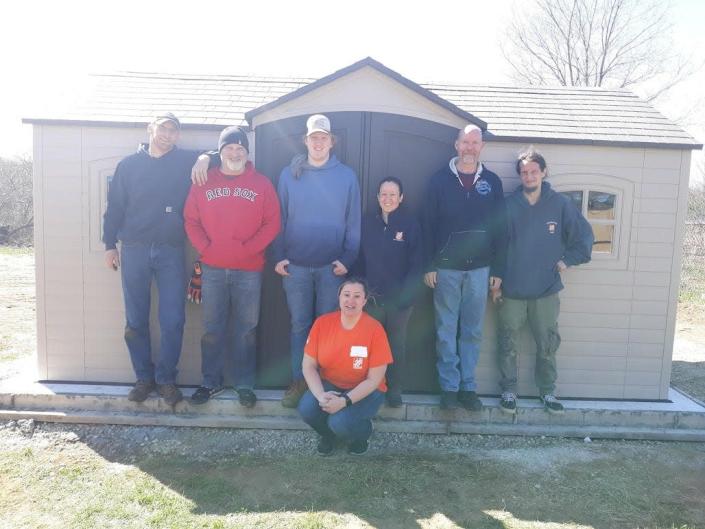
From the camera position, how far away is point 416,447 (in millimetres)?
4305

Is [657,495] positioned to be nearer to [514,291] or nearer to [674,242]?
[514,291]

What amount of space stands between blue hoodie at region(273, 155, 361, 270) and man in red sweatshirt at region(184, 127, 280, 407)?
0.51 ft

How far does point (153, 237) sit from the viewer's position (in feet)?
14.0

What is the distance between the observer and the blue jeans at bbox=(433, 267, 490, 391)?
436 cm

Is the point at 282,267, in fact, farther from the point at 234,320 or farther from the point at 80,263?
the point at 80,263

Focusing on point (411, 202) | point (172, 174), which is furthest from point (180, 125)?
point (411, 202)

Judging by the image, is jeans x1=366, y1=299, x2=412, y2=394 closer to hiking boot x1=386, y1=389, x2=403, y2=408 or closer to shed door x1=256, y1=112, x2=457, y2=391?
hiking boot x1=386, y1=389, x2=403, y2=408

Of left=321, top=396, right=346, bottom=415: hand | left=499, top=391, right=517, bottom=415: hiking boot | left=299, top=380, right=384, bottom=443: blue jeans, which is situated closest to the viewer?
left=321, top=396, right=346, bottom=415: hand

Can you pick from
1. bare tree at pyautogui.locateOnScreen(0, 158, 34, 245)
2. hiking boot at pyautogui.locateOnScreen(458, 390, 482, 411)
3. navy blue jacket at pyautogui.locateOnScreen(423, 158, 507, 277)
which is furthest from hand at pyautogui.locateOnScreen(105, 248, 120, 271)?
bare tree at pyautogui.locateOnScreen(0, 158, 34, 245)

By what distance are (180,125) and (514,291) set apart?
3021 mm

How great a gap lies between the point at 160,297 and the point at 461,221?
7.84 ft

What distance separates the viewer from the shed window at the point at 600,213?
4.86m

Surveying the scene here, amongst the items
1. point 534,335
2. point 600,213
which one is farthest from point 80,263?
point 600,213

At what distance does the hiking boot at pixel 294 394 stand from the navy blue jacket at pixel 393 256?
0.92m
